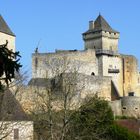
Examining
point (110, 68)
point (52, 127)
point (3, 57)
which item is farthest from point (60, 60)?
point (3, 57)

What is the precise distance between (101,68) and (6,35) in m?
21.7

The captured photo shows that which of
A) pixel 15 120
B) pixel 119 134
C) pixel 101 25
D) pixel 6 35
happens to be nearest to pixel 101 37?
pixel 101 25

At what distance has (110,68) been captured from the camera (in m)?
67.9

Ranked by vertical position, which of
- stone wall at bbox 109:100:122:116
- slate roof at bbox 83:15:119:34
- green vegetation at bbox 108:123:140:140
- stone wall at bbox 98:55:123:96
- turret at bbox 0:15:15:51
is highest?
slate roof at bbox 83:15:119:34

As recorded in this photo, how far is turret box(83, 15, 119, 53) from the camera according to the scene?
70.8m

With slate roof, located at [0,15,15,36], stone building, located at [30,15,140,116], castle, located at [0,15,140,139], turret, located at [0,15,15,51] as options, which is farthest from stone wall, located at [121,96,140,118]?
slate roof, located at [0,15,15,36]

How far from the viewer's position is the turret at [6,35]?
46.8 metres

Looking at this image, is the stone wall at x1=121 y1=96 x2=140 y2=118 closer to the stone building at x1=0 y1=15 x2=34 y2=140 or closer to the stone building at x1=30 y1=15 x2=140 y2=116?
the stone building at x1=30 y1=15 x2=140 y2=116

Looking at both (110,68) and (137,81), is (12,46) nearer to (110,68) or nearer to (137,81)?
(110,68)

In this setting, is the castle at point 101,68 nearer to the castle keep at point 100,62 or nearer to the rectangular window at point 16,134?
the castle keep at point 100,62

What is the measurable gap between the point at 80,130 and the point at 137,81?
4074cm

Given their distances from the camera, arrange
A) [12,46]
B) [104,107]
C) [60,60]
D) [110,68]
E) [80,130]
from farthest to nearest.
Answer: [110,68] → [60,60] → [12,46] → [104,107] → [80,130]

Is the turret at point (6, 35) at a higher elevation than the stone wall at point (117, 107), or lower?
higher

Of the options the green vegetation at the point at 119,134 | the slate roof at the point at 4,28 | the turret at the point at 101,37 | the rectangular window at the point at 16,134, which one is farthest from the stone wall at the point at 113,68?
the rectangular window at the point at 16,134
